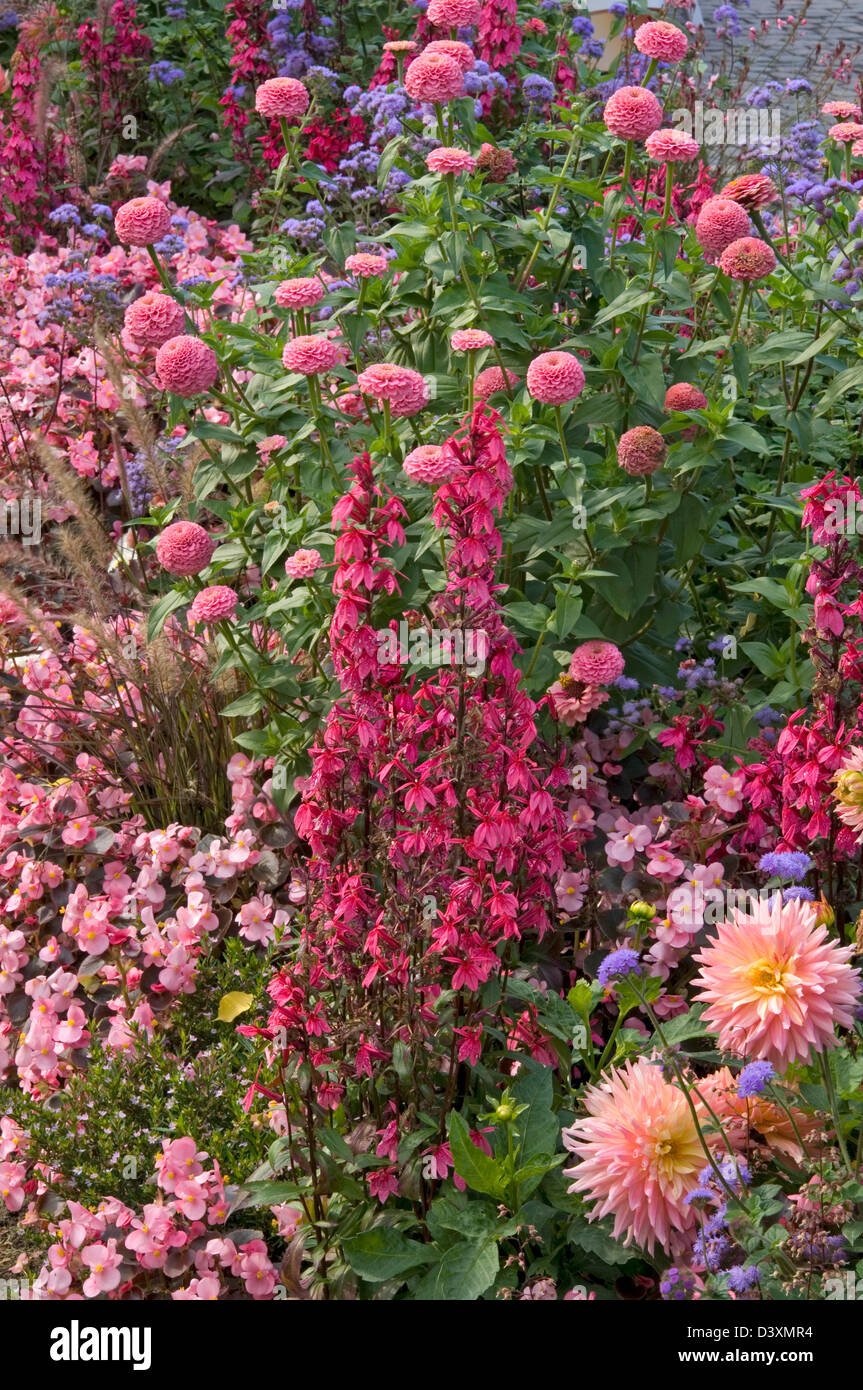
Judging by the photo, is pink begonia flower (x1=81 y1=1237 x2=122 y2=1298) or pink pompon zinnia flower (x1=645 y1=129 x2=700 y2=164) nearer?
pink begonia flower (x1=81 y1=1237 x2=122 y2=1298)

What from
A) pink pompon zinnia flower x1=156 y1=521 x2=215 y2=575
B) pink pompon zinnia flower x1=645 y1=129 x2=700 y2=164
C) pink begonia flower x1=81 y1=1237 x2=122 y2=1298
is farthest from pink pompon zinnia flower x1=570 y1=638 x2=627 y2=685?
pink begonia flower x1=81 y1=1237 x2=122 y2=1298

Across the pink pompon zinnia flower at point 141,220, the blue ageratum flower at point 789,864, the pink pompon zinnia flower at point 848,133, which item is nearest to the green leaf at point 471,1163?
the blue ageratum flower at point 789,864

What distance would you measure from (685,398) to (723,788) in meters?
0.94

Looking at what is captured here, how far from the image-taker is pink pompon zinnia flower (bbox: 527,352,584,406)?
122 inches

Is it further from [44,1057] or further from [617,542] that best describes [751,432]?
[44,1057]

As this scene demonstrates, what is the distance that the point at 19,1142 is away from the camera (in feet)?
11.1

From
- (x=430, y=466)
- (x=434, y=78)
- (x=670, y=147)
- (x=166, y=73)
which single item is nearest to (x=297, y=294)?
(x=434, y=78)

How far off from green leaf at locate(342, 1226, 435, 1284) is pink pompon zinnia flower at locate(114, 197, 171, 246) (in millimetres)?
2346

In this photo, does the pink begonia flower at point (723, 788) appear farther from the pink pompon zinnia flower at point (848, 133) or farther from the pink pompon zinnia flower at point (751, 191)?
the pink pompon zinnia flower at point (848, 133)

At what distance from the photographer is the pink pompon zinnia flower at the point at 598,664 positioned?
3277 millimetres

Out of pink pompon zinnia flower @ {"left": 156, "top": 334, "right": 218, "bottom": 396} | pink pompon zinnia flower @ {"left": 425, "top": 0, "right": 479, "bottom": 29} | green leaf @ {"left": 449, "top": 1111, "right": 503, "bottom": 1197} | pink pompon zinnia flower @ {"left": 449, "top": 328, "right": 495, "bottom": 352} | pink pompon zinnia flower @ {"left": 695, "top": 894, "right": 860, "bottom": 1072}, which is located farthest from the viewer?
pink pompon zinnia flower @ {"left": 425, "top": 0, "right": 479, "bottom": 29}

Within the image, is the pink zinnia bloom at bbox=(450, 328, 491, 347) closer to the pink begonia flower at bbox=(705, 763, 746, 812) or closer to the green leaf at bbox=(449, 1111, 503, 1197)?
the pink begonia flower at bbox=(705, 763, 746, 812)

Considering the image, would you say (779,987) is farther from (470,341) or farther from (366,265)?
(366,265)

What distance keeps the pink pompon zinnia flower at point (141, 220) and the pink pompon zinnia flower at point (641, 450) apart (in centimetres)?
125
